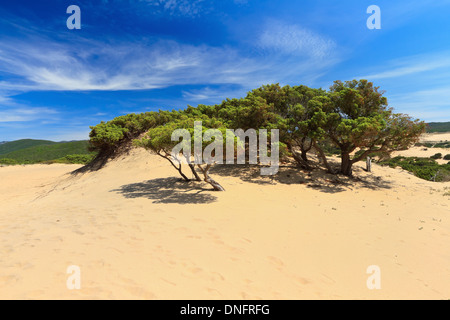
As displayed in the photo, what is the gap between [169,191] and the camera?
34.2ft

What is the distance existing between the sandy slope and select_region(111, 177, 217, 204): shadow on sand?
15cm

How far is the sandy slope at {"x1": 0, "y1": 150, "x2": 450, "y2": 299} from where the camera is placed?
344 centimetres

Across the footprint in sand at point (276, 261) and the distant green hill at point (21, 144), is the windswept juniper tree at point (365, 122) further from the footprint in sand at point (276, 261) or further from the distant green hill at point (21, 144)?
the distant green hill at point (21, 144)

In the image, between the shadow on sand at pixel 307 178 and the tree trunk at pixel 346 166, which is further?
the tree trunk at pixel 346 166

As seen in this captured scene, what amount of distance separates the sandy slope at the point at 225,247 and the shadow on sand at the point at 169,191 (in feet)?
0.49

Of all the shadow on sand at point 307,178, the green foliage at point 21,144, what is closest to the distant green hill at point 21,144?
the green foliage at point 21,144

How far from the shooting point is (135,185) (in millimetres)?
12078

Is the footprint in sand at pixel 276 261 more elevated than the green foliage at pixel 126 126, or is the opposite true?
the green foliage at pixel 126 126

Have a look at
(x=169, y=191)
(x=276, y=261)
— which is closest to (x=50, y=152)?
(x=169, y=191)

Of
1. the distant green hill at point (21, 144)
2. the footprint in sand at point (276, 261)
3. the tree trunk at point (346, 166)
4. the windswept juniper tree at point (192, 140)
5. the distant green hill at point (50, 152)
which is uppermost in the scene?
the distant green hill at point (21, 144)

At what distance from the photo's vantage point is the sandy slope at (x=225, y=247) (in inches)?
135

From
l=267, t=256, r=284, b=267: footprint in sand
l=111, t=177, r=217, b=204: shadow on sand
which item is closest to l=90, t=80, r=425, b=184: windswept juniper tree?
l=111, t=177, r=217, b=204: shadow on sand

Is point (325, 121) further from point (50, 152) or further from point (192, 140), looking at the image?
point (50, 152)

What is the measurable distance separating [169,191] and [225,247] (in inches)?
249
